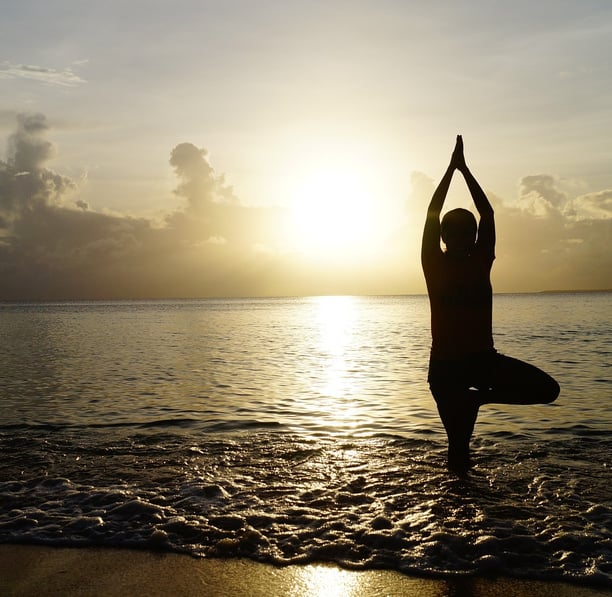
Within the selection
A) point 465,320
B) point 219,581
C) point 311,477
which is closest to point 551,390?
point 465,320

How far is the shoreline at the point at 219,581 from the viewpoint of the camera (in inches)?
164

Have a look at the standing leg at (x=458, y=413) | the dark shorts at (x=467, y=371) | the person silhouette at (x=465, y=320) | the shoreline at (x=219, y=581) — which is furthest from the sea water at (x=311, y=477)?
the dark shorts at (x=467, y=371)

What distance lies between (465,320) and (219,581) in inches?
139

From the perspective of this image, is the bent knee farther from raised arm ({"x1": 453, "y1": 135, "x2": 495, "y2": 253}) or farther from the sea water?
raised arm ({"x1": 453, "y1": 135, "x2": 495, "y2": 253})

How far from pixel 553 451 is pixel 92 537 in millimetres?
6445

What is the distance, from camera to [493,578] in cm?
436

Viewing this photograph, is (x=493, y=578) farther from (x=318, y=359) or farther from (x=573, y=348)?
(x=573, y=348)

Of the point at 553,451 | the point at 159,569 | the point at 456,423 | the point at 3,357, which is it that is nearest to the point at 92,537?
the point at 159,569

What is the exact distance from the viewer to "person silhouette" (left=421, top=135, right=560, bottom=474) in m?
6.04

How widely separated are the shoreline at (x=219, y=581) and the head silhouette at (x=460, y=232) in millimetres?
3328

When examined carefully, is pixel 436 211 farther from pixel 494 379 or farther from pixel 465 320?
pixel 494 379

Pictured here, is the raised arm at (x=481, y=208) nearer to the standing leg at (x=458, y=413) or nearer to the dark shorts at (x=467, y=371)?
the dark shorts at (x=467, y=371)

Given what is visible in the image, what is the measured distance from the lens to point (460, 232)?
6250mm

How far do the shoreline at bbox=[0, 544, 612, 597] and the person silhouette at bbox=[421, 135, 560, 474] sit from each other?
2174 mm
